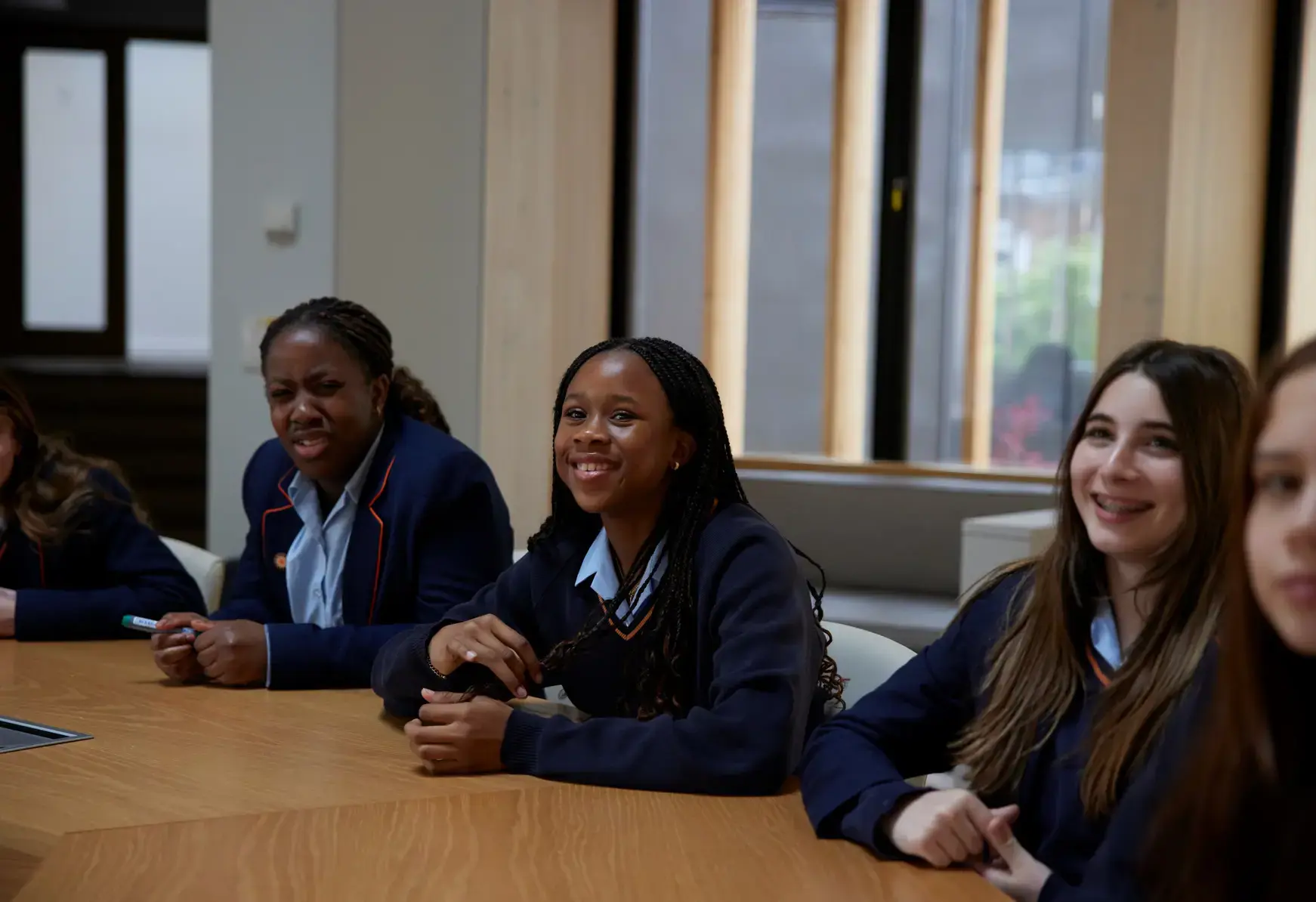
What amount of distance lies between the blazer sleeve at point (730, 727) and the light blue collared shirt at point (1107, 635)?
1.01ft

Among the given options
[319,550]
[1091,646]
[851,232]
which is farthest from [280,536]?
[851,232]

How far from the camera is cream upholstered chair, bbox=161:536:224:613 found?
255 centimetres

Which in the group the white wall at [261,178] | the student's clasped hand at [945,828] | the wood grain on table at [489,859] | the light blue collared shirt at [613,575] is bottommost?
the wood grain on table at [489,859]

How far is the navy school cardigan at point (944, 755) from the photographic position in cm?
136

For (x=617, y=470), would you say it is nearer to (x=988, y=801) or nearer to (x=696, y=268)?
(x=988, y=801)

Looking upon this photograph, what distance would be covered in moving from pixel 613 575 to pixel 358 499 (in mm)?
647

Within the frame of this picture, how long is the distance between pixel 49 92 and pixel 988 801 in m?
6.92

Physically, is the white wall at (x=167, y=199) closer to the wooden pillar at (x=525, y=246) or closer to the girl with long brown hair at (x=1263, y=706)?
the wooden pillar at (x=525, y=246)

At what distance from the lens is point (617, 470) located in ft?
5.60

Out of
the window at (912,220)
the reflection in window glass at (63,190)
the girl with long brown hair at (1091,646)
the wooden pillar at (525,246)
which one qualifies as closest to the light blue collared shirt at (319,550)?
the girl with long brown hair at (1091,646)

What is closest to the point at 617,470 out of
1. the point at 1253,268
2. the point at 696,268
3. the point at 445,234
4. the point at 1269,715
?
the point at 1269,715

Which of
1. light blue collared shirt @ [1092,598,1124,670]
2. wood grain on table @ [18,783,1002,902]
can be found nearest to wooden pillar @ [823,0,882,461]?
light blue collared shirt @ [1092,598,1124,670]

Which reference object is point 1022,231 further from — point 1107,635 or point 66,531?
point 1107,635

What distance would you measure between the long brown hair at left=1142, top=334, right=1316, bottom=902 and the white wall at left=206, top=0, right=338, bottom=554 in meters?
3.42
